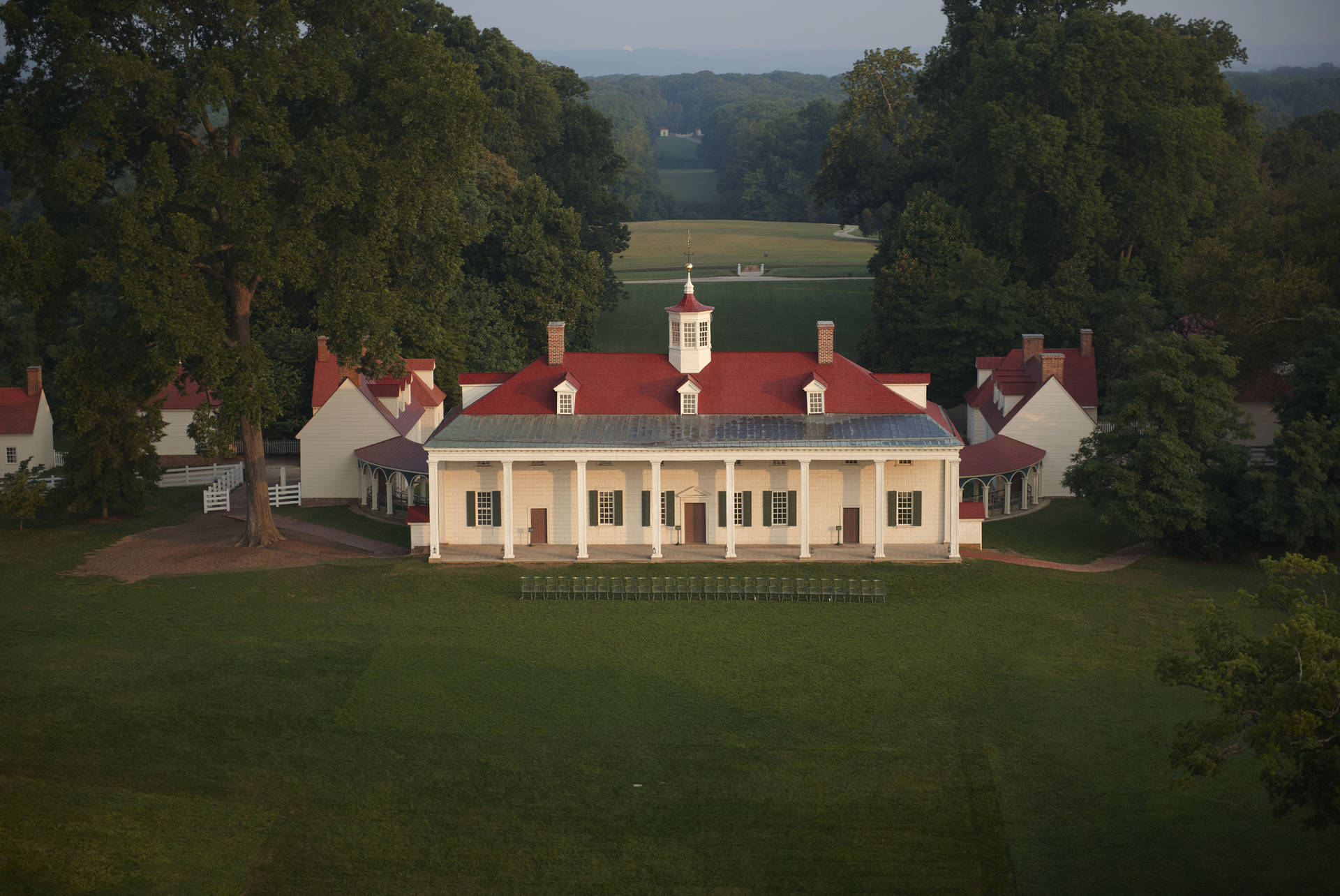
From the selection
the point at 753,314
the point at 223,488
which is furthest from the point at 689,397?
the point at 753,314

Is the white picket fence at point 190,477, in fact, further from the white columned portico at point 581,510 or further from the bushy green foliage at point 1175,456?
the bushy green foliage at point 1175,456

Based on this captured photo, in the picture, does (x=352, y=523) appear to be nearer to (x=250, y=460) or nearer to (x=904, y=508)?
(x=250, y=460)

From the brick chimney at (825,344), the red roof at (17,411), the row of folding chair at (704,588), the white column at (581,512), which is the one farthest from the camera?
the red roof at (17,411)

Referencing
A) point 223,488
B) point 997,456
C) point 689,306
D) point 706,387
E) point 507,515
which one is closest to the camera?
point 507,515

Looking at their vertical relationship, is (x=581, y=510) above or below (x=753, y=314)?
below

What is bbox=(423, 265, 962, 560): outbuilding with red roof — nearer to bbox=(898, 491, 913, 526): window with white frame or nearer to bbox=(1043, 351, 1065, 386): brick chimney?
bbox=(898, 491, 913, 526): window with white frame

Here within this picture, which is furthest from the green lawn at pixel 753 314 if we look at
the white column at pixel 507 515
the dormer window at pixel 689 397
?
the white column at pixel 507 515

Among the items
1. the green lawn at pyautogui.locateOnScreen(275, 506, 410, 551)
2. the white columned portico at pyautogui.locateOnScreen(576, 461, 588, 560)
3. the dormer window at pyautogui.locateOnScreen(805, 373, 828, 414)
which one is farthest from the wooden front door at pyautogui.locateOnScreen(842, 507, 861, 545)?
the green lawn at pyautogui.locateOnScreen(275, 506, 410, 551)
